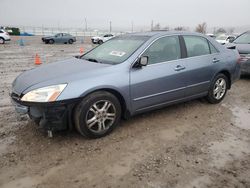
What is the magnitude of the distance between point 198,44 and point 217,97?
1.29 m

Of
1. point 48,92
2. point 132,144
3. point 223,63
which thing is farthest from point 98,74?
point 223,63

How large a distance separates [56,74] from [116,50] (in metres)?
1.22

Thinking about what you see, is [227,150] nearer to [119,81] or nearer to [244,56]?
[119,81]

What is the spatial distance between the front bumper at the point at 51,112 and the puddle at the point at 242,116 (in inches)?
118

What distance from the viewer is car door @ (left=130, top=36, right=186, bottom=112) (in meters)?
3.86

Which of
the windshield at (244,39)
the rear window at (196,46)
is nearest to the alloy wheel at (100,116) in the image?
the rear window at (196,46)

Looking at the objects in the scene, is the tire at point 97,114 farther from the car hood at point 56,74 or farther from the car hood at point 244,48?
the car hood at point 244,48

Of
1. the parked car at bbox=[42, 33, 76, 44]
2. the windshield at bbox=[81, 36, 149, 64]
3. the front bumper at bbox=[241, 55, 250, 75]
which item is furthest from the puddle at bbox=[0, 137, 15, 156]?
the parked car at bbox=[42, 33, 76, 44]

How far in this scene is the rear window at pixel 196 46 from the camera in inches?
185

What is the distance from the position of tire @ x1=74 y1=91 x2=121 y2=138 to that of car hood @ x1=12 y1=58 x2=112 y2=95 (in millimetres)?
366

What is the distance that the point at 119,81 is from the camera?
3650 millimetres

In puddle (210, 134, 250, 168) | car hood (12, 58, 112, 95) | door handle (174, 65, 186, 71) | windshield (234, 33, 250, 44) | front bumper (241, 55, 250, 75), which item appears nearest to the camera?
puddle (210, 134, 250, 168)

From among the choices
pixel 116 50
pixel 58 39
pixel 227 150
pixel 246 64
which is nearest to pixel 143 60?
pixel 116 50

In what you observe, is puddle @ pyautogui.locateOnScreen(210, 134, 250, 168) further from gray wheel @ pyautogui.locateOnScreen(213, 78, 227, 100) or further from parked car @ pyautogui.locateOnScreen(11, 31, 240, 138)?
gray wheel @ pyautogui.locateOnScreen(213, 78, 227, 100)
